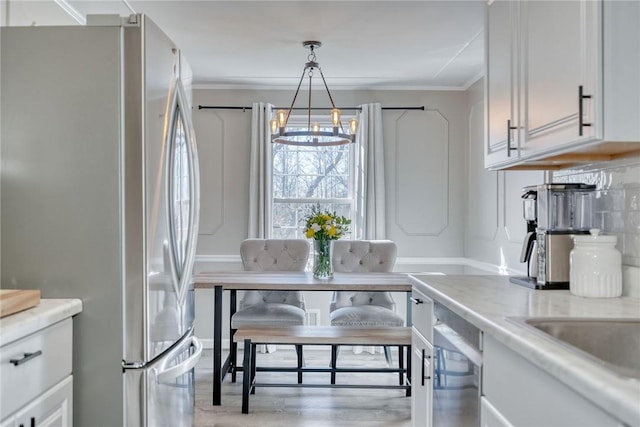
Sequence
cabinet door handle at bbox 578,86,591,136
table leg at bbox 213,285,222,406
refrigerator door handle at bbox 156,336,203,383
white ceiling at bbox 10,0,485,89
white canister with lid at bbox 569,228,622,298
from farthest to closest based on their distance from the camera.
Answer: table leg at bbox 213,285,222,406 < white ceiling at bbox 10,0,485,89 < refrigerator door handle at bbox 156,336,203,383 < white canister with lid at bbox 569,228,622,298 < cabinet door handle at bbox 578,86,591,136

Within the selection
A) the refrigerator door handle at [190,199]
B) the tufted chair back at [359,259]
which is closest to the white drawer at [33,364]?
the refrigerator door handle at [190,199]

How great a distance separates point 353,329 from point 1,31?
2541mm

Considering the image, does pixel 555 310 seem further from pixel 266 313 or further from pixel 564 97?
pixel 266 313

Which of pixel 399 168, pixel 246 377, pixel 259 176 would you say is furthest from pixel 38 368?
pixel 399 168

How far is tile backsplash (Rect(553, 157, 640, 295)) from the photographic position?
69.8 inches

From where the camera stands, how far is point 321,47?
3.67 m

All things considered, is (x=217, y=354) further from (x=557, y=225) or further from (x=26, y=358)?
(x=557, y=225)

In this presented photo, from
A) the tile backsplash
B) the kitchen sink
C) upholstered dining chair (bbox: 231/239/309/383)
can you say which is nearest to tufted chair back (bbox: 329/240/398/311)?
upholstered dining chair (bbox: 231/239/309/383)

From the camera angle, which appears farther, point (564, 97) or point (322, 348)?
point (322, 348)

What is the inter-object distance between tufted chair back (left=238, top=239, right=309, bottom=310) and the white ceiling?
1.52m

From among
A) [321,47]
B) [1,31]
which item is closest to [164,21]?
[321,47]

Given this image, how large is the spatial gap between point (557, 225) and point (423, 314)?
70 centimetres

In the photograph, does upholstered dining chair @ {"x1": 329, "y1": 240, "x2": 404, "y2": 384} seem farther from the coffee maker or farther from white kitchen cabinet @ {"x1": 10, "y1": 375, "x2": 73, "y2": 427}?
white kitchen cabinet @ {"x1": 10, "y1": 375, "x2": 73, "y2": 427}

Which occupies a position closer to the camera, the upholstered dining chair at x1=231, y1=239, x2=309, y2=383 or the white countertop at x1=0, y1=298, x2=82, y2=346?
the white countertop at x1=0, y1=298, x2=82, y2=346
